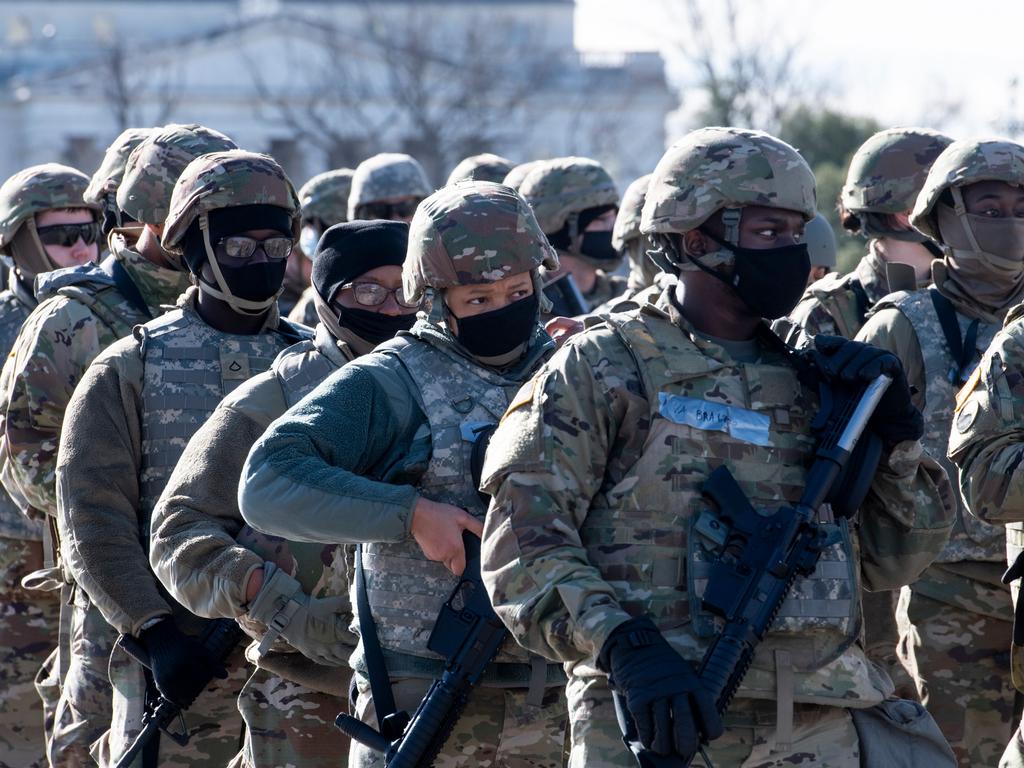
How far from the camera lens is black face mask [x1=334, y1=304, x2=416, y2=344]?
582 cm

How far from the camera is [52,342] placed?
6.72 meters

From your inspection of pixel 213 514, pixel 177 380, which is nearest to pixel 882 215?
pixel 177 380

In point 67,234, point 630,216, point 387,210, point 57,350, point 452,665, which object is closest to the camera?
point 452,665

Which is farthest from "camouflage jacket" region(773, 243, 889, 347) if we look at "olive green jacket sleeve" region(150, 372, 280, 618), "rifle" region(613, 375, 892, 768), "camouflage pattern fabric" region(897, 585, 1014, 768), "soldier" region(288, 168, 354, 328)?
"soldier" region(288, 168, 354, 328)

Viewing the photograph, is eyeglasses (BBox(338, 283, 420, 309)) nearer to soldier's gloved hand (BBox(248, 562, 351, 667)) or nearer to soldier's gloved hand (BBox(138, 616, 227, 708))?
soldier's gloved hand (BBox(248, 562, 351, 667))

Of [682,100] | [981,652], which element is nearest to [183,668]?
[981,652]

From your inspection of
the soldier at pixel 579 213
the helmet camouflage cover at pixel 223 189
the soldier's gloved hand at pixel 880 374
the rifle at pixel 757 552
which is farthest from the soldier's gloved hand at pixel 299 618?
the soldier at pixel 579 213

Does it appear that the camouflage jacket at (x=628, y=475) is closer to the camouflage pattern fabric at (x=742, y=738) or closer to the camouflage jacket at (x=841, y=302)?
the camouflage pattern fabric at (x=742, y=738)

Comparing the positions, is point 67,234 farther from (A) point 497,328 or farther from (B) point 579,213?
(A) point 497,328

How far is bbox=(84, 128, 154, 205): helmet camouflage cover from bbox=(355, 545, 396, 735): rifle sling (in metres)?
2.97

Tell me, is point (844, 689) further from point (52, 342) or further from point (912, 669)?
point (52, 342)

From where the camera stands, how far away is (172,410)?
20.3 ft

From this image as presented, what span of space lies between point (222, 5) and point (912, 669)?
79141mm

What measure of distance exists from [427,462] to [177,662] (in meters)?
1.37
